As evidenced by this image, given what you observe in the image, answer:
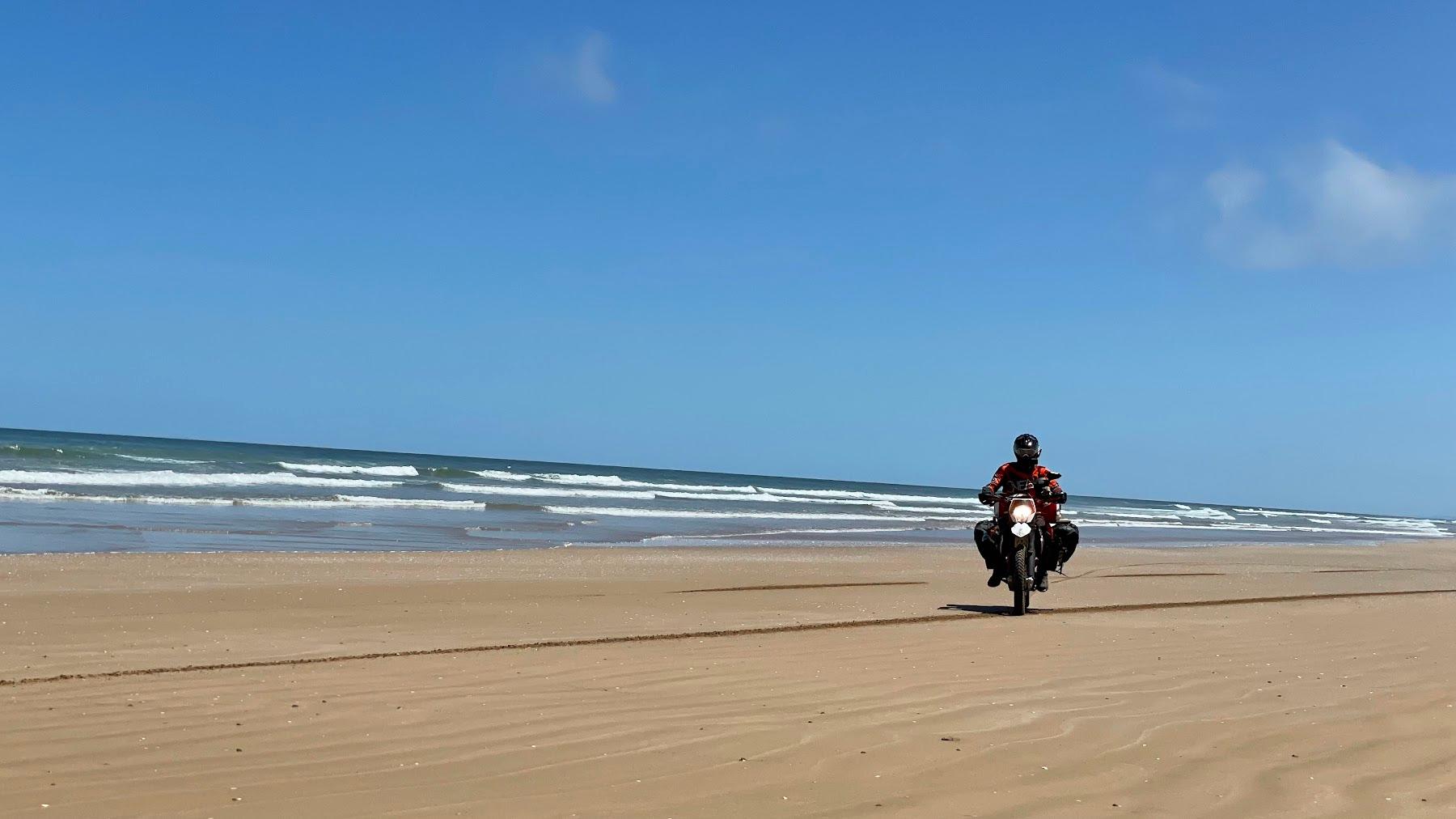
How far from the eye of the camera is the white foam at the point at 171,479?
98.6 ft

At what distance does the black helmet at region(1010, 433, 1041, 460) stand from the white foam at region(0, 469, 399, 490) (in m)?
25.7

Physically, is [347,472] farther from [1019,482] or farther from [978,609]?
[1019,482]

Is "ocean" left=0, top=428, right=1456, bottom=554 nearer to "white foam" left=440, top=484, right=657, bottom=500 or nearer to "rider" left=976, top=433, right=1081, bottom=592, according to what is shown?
"white foam" left=440, top=484, right=657, bottom=500

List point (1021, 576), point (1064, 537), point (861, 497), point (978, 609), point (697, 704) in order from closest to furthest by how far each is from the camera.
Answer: point (697, 704), point (1021, 576), point (1064, 537), point (978, 609), point (861, 497)

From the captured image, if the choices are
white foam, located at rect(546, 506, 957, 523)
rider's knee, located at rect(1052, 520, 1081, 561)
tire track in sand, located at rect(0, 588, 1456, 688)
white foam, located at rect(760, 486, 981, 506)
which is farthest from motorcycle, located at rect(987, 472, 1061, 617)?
white foam, located at rect(760, 486, 981, 506)

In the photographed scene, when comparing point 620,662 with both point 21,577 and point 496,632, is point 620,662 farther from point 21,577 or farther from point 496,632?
point 21,577

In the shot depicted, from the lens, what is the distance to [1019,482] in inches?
399

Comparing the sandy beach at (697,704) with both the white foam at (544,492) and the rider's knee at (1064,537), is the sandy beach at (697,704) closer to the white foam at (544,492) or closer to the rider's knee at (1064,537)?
the rider's knee at (1064,537)

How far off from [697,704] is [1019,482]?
5.48 metres

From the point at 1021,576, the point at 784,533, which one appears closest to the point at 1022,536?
the point at 1021,576

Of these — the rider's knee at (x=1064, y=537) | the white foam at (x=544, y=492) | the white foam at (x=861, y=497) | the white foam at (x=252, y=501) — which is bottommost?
the white foam at (x=252, y=501)

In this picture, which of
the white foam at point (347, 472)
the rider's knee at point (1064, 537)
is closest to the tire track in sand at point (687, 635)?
the rider's knee at point (1064, 537)

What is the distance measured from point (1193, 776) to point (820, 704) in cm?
170

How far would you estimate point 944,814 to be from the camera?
3.56 m
